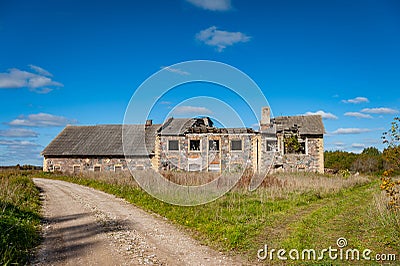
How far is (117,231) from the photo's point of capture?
292 inches

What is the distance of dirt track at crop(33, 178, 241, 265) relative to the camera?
215 inches

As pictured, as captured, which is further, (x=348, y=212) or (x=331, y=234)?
Result: (x=348, y=212)

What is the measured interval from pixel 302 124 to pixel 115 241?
22128 mm

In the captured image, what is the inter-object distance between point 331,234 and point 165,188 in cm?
739

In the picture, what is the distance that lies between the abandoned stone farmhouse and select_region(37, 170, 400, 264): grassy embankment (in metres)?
12.3

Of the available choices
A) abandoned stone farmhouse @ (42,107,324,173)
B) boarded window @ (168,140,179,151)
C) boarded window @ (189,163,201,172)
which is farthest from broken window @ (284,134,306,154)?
boarded window @ (168,140,179,151)

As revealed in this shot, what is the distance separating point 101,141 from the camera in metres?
30.8

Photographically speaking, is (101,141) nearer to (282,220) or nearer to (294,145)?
(294,145)

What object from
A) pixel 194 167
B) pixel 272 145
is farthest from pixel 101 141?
pixel 272 145

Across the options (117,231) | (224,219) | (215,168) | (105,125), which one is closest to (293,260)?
(224,219)

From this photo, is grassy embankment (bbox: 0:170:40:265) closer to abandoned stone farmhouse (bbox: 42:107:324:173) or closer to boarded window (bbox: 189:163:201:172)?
abandoned stone farmhouse (bbox: 42:107:324:173)

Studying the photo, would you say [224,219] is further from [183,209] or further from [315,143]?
[315,143]

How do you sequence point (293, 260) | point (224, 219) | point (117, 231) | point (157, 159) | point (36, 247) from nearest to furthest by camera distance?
1. point (293, 260)
2. point (36, 247)
3. point (117, 231)
4. point (224, 219)
5. point (157, 159)

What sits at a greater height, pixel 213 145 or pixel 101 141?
pixel 101 141
